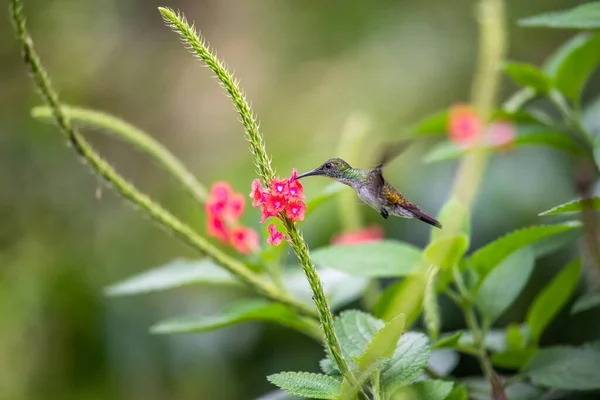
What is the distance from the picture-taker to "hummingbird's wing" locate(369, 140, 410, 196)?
2.09ft

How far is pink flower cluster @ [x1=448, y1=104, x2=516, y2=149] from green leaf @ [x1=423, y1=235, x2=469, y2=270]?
29 cm

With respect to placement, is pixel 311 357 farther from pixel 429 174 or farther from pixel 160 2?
pixel 160 2

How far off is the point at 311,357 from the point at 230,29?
252 cm

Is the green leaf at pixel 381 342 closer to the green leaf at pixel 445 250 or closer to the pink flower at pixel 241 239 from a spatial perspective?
the green leaf at pixel 445 250

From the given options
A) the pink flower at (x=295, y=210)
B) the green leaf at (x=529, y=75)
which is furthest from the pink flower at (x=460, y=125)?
the pink flower at (x=295, y=210)

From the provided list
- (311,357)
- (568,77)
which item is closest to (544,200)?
(311,357)

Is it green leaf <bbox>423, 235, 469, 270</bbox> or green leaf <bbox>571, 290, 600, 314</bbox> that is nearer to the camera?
green leaf <bbox>423, 235, 469, 270</bbox>

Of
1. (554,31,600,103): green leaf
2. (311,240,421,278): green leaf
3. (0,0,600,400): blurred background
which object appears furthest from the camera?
(0,0,600,400): blurred background

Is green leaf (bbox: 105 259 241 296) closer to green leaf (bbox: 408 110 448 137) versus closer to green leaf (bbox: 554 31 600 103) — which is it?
green leaf (bbox: 408 110 448 137)

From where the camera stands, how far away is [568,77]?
95 cm

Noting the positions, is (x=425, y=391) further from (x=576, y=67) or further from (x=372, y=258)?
(x=576, y=67)

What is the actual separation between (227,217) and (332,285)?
200 mm

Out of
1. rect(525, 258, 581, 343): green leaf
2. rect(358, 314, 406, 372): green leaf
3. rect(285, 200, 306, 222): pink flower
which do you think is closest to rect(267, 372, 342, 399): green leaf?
rect(358, 314, 406, 372): green leaf

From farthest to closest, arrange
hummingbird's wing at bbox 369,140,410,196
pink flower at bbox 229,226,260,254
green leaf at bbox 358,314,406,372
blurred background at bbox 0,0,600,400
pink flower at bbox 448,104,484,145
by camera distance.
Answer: blurred background at bbox 0,0,600,400 → pink flower at bbox 448,104,484,145 → pink flower at bbox 229,226,260,254 → hummingbird's wing at bbox 369,140,410,196 → green leaf at bbox 358,314,406,372
